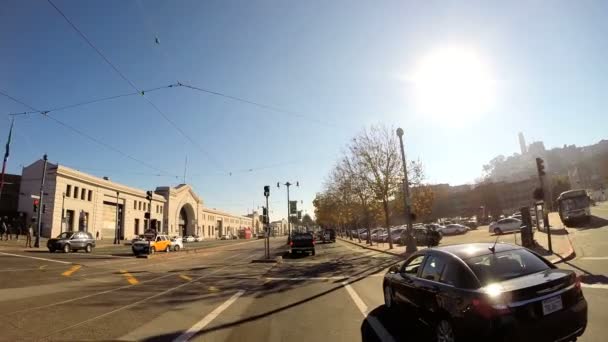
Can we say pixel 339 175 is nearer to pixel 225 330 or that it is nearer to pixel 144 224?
pixel 144 224

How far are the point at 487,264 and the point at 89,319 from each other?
7.87 meters

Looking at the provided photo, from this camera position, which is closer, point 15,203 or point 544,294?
point 544,294

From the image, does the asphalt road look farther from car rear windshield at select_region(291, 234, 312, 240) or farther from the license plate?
car rear windshield at select_region(291, 234, 312, 240)

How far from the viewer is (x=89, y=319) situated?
834cm

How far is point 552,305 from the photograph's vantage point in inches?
194

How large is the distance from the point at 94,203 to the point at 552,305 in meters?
65.7

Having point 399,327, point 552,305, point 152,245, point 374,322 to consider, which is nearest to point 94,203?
point 152,245

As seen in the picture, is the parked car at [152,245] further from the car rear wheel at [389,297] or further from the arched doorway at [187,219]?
the arched doorway at [187,219]

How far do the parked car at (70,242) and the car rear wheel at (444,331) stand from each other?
1344 inches

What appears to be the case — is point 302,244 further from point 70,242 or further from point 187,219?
point 187,219

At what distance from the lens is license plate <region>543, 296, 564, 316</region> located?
4852 millimetres

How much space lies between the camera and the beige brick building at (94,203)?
5128 cm

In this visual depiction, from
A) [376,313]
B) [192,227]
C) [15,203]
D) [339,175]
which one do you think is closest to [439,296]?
[376,313]

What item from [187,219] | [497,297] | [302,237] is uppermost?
[187,219]
